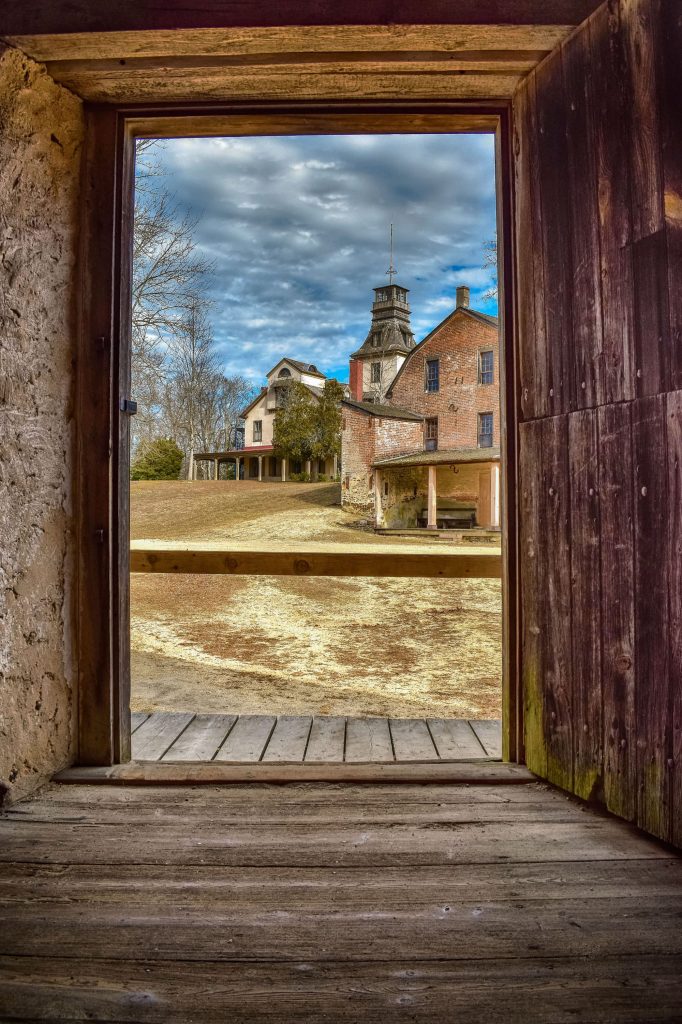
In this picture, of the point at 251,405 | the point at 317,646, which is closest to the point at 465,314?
the point at 317,646

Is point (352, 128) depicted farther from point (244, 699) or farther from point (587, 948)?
point (244, 699)

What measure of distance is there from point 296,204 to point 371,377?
10.7m

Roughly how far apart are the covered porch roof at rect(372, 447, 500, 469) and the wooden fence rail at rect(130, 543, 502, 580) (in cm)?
1464

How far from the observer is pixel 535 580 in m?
2.23

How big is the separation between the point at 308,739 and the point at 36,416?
6.14 feet

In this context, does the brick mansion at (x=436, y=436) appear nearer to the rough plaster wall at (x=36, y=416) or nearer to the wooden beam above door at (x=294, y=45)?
the wooden beam above door at (x=294, y=45)

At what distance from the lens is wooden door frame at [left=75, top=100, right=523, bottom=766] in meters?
2.31

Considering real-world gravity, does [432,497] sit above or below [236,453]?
below

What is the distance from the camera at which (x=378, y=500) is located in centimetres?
1900

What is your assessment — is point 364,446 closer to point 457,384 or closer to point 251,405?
point 457,384

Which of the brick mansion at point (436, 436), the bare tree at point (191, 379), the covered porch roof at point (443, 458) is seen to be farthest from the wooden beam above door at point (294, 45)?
the brick mansion at point (436, 436)

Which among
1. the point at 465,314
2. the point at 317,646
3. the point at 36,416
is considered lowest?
the point at 317,646

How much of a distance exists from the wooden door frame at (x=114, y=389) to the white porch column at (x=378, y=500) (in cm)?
1622

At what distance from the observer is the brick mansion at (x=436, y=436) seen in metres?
19.0
